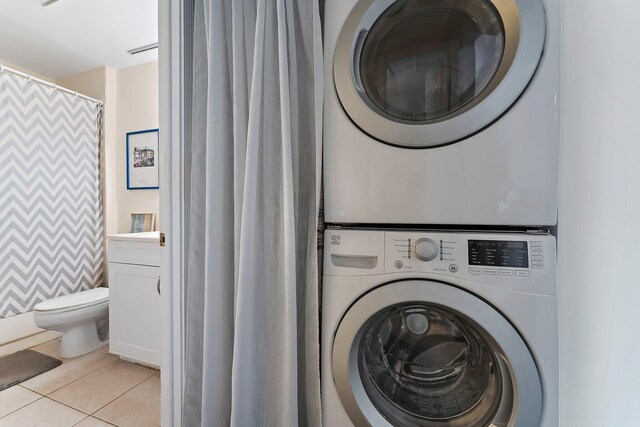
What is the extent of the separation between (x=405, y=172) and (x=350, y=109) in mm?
255

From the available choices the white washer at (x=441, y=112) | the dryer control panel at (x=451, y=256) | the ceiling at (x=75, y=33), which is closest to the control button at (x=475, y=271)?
the dryer control panel at (x=451, y=256)

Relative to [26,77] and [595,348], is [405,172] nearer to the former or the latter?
[595,348]

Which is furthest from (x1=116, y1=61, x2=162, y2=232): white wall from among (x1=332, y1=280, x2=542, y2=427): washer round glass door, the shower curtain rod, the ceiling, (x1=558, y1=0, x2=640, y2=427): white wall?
(x1=558, y1=0, x2=640, y2=427): white wall

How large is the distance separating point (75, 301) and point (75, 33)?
2006 mm

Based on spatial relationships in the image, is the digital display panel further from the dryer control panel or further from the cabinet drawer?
the cabinet drawer

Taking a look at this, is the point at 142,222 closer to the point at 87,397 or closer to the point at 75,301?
the point at 75,301

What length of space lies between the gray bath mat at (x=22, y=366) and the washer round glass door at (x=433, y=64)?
2.57m

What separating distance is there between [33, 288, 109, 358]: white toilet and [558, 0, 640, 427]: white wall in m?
2.57

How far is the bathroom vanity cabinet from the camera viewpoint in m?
1.63

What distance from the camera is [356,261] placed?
81cm

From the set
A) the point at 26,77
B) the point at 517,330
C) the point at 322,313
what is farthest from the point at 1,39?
the point at 517,330

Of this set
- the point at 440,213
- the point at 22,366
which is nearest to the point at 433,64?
the point at 440,213

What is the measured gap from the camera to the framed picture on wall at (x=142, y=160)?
236 cm

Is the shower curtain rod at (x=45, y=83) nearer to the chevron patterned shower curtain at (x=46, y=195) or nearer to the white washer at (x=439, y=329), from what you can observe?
the chevron patterned shower curtain at (x=46, y=195)
